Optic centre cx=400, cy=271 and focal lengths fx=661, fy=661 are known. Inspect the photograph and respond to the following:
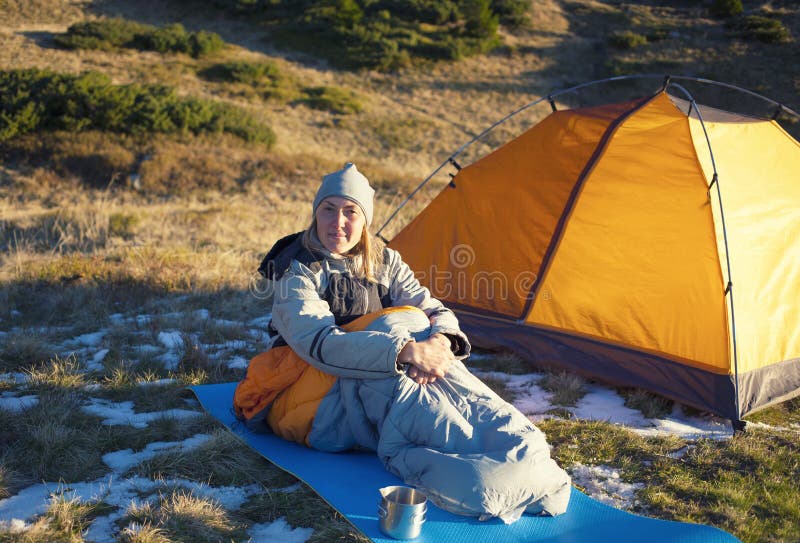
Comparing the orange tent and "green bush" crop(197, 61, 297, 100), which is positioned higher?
"green bush" crop(197, 61, 297, 100)

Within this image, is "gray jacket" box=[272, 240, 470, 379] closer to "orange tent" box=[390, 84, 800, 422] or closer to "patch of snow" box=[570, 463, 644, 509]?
"patch of snow" box=[570, 463, 644, 509]

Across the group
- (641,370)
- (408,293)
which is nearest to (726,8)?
(641,370)

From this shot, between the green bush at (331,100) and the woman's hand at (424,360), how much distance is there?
16324 mm

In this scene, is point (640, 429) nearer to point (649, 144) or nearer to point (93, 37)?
point (649, 144)

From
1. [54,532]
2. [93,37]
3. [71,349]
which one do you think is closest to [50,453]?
[54,532]

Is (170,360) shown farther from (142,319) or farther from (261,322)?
(261,322)

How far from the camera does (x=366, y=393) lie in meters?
3.01

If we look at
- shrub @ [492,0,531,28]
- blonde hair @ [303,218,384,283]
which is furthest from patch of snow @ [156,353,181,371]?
shrub @ [492,0,531,28]

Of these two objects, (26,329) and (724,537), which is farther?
(26,329)

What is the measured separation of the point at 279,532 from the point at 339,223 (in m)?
1.40

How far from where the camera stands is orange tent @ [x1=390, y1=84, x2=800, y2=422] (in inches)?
157

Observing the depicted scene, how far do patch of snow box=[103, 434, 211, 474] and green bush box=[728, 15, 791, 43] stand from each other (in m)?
22.1

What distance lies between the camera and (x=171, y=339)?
4.76 m

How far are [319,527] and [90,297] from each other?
12.2 ft
